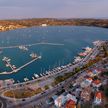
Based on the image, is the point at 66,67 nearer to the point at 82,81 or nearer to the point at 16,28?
the point at 82,81

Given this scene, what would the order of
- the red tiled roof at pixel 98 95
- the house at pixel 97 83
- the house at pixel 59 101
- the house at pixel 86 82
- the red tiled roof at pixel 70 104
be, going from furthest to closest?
the house at pixel 86 82
the house at pixel 97 83
the red tiled roof at pixel 98 95
the house at pixel 59 101
the red tiled roof at pixel 70 104

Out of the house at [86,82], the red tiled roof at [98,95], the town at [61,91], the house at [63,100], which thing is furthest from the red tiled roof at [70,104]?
the house at [86,82]

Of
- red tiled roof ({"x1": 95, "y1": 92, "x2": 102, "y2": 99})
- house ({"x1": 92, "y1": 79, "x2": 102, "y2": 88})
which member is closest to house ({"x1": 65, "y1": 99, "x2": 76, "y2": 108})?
red tiled roof ({"x1": 95, "y1": 92, "x2": 102, "y2": 99})

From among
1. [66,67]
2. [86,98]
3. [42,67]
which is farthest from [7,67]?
[86,98]

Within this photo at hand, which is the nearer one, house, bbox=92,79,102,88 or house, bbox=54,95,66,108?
house, bbox=54,95,66,108

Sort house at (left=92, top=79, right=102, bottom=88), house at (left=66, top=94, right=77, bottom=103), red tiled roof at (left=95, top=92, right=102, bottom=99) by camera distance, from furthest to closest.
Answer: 1. house at (left=92, top=79, right=102, bottom=88)
2. house at (left=66, top=94, right=77, bottom=103)
3. red tiled roof at (left=95, top=92, right=102, bottom=99)

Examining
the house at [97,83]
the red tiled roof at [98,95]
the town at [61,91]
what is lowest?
the town at [61,91]

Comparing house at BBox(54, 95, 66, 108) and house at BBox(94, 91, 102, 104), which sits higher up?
house at BBox(94, 91, 102, 104)

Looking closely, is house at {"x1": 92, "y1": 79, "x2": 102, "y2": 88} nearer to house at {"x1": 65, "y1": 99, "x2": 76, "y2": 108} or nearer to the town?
the town

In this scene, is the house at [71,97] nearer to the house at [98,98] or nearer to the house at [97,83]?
the house at [98,98]

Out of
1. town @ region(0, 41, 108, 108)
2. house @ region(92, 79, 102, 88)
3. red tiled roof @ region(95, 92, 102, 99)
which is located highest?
house @ region(92, 79, 102, 88)

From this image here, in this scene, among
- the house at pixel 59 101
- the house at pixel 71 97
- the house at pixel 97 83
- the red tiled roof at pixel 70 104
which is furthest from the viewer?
the house at pixel 97 83

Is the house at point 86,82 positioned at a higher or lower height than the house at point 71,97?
higher

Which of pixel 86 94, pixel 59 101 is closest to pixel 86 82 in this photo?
pixel 86 94
